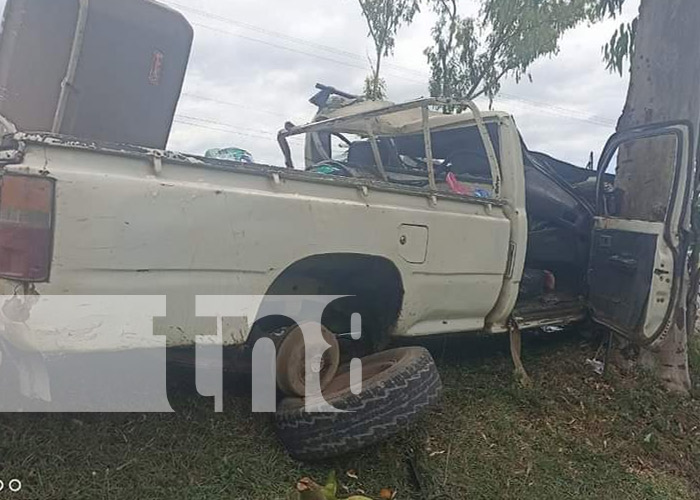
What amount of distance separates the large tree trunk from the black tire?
2339 mm

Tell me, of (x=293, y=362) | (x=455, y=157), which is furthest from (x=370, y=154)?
(x=293, y=362)

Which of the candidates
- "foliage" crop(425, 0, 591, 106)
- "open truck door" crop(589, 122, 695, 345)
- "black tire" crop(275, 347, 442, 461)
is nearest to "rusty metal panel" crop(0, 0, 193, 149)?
"black tire" crop(275, 347, 442, 461)

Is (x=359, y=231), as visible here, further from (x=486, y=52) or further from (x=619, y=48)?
(x=486, y=52)

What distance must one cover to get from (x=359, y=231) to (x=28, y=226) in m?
1.40

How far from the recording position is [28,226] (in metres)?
2.04

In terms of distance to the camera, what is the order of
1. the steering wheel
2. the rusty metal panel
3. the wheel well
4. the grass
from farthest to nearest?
the steering wheel, the wheel well, the rusty metal panel, the grass

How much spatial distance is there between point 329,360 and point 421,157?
2.47 m

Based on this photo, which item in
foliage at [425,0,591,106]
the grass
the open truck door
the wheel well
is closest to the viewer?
the grass

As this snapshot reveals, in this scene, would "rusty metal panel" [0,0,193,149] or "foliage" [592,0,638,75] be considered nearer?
"rusty metal panel" [0,0,193,149]

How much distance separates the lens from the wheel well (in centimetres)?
291

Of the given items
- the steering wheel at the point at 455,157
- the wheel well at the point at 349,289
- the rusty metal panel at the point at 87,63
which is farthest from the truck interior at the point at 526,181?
the rusty metal panel at the point at 87,63

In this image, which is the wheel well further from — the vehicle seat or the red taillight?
the vehicle seat

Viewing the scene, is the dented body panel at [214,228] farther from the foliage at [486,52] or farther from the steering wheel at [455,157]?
the foliage at [486,52]

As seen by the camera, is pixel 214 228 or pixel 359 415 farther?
pixel 359 415
